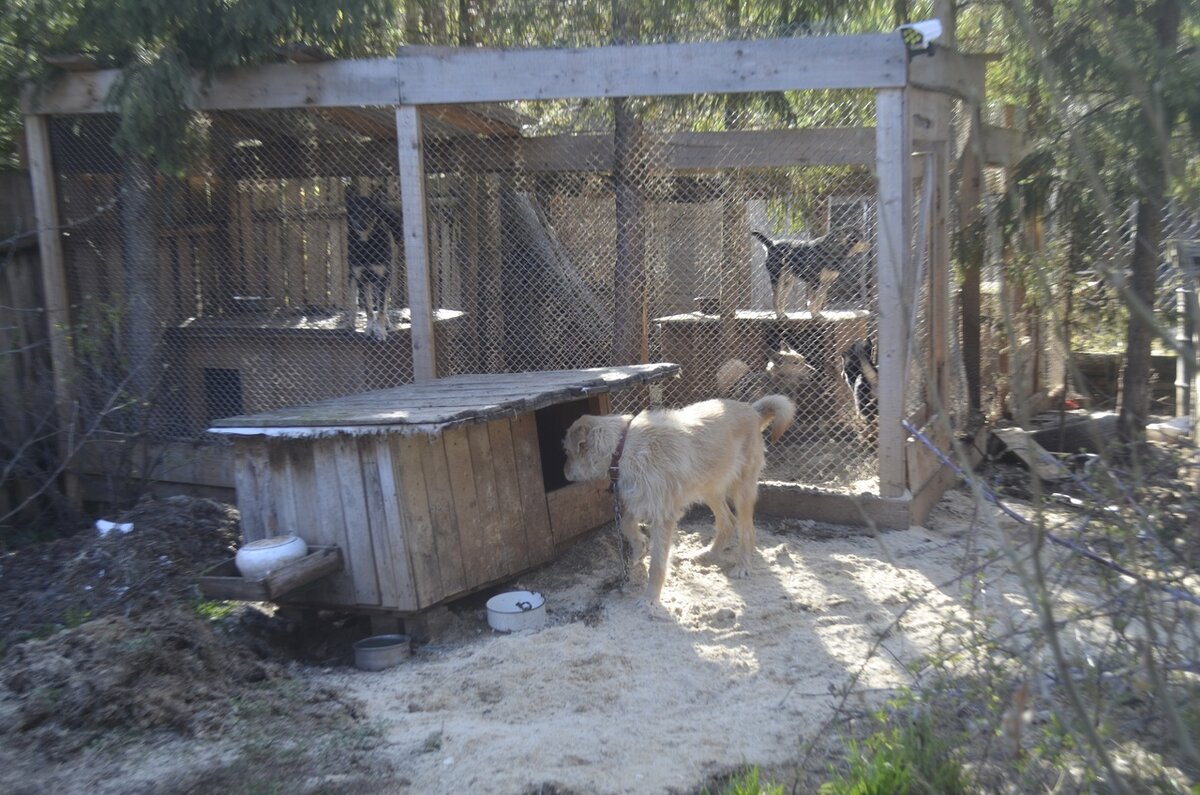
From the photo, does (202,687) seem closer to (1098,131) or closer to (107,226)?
(107,226)

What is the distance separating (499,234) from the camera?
8344 mm

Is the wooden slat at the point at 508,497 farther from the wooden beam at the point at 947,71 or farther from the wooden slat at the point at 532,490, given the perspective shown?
the wooden beam at the point at 947,71

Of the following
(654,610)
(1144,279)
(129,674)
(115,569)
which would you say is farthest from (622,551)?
(1144,279)

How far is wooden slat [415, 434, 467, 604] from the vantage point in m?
5.36

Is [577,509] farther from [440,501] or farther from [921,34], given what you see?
[921,34]

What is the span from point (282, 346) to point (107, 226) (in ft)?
6.05

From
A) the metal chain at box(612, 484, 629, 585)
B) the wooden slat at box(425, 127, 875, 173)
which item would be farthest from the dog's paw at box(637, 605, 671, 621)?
the wooden slat at box(425, 127, 875, 173)

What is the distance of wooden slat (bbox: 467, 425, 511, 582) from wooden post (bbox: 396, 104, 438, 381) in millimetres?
1463

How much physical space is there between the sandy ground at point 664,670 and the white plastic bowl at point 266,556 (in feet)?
2.07

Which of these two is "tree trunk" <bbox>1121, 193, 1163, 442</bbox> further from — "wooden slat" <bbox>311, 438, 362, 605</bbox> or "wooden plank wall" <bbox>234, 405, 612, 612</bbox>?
"wooden slat" <bbox>311, 438, 362, 605</bbox>

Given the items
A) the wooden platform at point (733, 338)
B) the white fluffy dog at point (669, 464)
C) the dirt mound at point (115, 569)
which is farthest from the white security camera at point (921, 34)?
the dirt mound at point (115, 569)

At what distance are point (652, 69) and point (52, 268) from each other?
16.4 feet

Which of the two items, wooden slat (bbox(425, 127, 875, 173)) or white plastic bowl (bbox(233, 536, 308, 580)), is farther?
wooden slat (bbox(425, 127, 875, 173))

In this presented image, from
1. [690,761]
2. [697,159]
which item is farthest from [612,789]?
[697,159]
